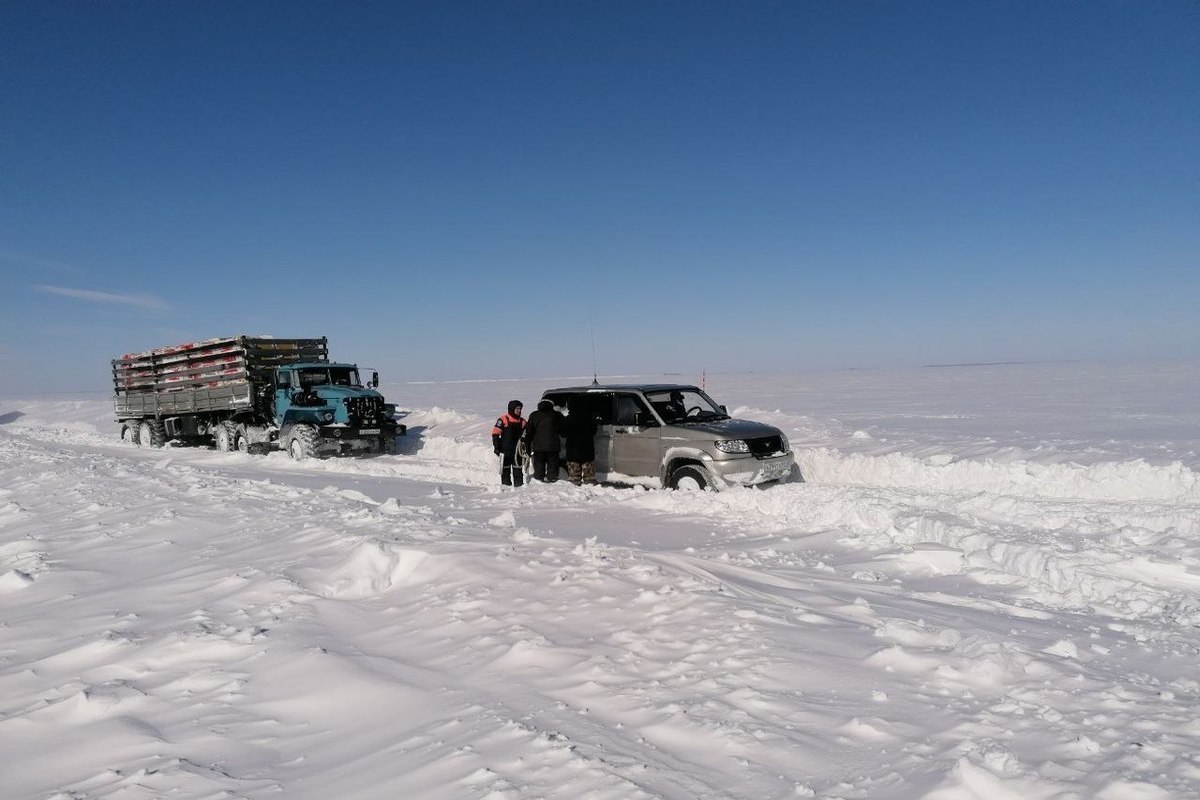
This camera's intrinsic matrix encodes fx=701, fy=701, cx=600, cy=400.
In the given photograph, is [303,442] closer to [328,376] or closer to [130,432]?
[328,376]

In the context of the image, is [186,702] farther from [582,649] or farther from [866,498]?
[866,498]

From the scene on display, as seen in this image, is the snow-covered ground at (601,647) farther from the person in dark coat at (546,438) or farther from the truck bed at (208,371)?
the truck bed at (208,371)

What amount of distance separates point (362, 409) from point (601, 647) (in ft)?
45.2

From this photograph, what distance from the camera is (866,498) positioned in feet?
29.6

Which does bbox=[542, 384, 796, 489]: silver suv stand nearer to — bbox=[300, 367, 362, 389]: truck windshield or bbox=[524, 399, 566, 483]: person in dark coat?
bbox=[524, 399, 566, 483]: person in dark coat

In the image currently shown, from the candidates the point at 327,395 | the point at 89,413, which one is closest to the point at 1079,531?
the point at 327,395

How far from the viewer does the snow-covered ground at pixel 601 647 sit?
3.07 meters

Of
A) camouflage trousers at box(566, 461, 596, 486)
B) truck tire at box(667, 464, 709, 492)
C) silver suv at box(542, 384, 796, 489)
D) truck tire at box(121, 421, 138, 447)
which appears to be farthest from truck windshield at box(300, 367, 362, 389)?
truck tire at box(667, 464, 709, 492)

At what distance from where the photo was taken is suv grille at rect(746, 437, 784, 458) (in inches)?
396

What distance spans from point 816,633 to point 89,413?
43.8m

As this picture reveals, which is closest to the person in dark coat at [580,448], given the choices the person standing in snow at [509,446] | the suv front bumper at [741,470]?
the person standing in snow at [509,446]

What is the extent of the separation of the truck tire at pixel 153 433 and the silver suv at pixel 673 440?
51.7 ft

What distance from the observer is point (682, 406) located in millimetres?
11164

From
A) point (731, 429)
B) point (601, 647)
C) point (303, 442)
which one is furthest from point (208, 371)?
point (601, 647)
